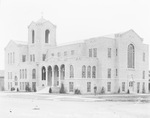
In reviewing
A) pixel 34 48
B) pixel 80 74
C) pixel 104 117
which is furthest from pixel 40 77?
pixel 104 117

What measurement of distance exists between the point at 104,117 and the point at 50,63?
37380 millimetres

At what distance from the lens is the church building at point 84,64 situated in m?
51.0

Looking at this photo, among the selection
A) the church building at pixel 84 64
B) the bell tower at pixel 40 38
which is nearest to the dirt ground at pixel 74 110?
the church building at pixel 84 64

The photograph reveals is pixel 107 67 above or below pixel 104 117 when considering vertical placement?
above

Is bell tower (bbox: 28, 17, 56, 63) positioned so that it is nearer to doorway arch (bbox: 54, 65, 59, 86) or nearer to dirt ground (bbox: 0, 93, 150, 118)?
doorway arch (bbox: 54, 65, 59, 86)

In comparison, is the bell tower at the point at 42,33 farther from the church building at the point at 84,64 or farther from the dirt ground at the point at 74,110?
the dirt ground at the point at 74,110

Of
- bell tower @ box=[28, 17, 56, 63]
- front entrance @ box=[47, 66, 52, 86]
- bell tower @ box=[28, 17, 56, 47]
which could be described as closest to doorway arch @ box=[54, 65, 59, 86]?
front entrance @ box=[47, 66, 52, 86]

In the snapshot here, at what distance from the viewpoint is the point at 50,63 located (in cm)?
5606

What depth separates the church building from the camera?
5100 centimetres

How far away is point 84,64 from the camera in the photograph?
49969 millimetres

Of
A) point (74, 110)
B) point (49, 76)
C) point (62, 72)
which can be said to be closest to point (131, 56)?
point (62, 72)

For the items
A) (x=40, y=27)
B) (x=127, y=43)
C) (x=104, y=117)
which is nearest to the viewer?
(x=104, y=117)

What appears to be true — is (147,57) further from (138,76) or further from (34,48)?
(34,48)

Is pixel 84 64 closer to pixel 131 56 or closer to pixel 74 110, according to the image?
pixel 131 56
